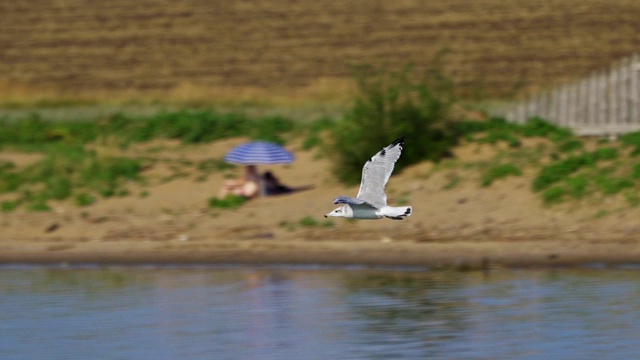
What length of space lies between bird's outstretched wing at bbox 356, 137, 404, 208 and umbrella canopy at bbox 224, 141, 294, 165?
7.67 m

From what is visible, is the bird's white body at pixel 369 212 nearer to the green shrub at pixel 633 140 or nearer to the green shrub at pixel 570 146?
the green shrub at pixel 633 140

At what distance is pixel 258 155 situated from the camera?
19.3 m

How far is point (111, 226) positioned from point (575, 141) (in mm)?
6523

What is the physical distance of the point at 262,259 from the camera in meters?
17.7

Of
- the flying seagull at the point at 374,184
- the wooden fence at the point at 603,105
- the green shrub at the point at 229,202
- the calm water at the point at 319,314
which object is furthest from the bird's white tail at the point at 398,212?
the wooden fence at the point at 603,105

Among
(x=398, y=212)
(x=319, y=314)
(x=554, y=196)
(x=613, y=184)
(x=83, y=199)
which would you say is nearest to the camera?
(x=398, y=212)

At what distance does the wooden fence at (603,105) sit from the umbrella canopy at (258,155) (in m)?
4.28

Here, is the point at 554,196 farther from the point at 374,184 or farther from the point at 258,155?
the point at 374,184

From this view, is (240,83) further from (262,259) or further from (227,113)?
(262,259)

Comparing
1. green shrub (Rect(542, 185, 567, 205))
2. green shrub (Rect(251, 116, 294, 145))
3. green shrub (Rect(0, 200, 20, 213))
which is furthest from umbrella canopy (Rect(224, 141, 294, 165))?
green shrub (Rect(542, 185, 567, 205))

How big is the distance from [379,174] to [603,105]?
9940 millimetres

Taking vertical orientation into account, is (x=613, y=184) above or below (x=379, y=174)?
below

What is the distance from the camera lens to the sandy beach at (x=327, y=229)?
17.0m

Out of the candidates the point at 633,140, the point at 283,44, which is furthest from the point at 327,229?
the point at 283,44
